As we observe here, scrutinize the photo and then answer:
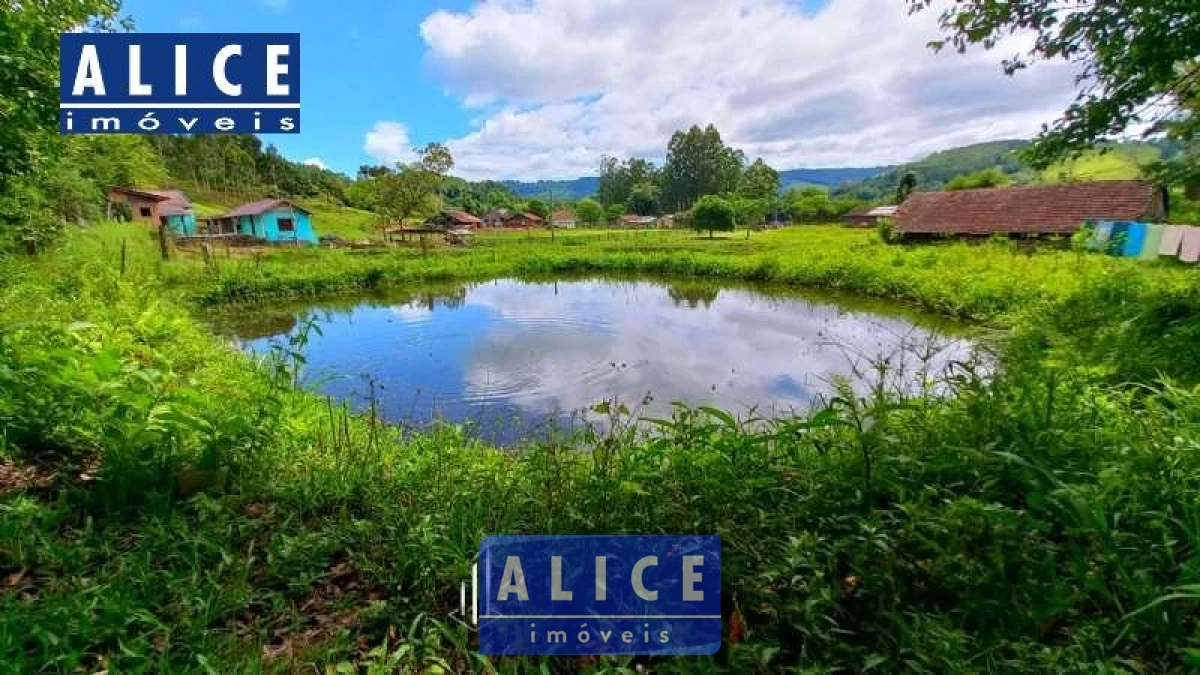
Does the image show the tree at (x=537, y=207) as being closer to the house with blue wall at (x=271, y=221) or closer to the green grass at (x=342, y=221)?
the green grass at (x=342, y=221)

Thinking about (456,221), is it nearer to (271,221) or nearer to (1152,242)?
(271,221)

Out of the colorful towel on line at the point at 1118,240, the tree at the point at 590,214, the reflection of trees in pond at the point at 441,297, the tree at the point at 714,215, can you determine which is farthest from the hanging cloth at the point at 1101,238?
the tree at the point at 590,214

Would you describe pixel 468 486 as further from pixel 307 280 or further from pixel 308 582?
pixel 307 280

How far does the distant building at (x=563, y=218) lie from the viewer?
7031 cm

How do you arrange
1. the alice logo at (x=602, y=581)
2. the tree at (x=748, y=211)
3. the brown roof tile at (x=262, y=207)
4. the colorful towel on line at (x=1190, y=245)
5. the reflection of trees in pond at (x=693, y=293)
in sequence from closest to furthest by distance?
the alice logo at (x=602, y=581) → the colorful towel on line at (x=1190, y=245) → the reflection of trees in pond at (x=693, y=293) → the brown roof tile at (x=262, y=207) → the tree at (x=748, y=211)

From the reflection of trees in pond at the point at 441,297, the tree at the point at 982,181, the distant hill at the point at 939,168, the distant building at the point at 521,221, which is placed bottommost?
the reflection of trees in pond at the point at 441,297

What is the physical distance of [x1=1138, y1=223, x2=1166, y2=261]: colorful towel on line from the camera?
1410cm

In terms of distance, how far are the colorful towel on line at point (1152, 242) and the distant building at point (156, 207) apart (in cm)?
4459

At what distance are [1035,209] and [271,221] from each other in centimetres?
4137

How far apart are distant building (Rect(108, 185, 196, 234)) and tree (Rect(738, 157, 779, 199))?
56069 millimetres

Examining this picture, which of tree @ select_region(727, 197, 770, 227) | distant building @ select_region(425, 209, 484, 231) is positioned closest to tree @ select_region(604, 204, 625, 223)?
distant building @ select_region(425, 209, 484, 231)

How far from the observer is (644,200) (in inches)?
3236

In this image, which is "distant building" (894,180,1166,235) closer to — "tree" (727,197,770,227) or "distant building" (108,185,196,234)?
"tree" (727,197,770,227)

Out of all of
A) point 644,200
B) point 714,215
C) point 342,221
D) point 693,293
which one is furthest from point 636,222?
point 693,293
